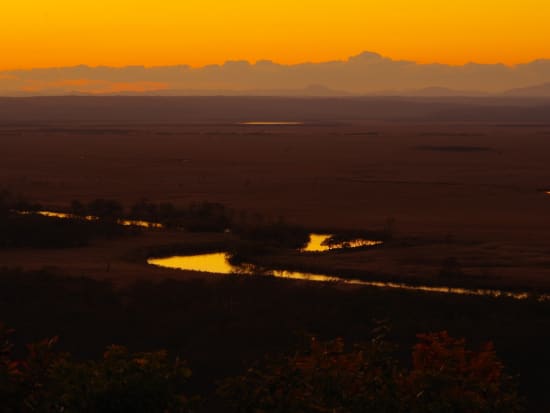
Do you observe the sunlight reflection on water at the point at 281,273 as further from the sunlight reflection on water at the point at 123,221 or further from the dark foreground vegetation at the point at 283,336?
the sunlight reflection on water at the point at 123,221

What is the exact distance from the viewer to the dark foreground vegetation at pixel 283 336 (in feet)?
44.0

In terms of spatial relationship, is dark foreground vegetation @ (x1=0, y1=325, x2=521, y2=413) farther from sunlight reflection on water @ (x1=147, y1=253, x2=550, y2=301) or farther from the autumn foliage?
sunlight reflection on water @ (x1=147, y1=253, x2=550, y2=301)

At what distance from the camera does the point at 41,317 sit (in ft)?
98.3

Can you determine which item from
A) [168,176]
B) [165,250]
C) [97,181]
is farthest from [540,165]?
[165,250]

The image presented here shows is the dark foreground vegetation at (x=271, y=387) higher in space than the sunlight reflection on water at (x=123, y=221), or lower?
higher

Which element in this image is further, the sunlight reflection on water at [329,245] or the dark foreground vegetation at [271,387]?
the sunlight reflection on water at [329,245]

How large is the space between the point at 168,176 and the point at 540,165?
29246 mm

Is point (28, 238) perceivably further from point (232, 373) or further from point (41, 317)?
point (232, 373)

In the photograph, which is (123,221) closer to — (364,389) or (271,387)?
(271,387)

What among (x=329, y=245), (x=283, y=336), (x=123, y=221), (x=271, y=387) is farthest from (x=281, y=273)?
(x=271, y=387)

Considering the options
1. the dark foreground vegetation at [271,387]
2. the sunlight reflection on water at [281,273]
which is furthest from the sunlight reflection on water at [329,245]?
the dark foreground vegetation at [271,387]

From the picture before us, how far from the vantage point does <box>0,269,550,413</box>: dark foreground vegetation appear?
1341 cm

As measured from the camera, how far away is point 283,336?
28.0 metres

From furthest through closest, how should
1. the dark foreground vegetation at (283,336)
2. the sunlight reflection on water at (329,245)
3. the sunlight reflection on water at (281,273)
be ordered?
the sunlight reflection on water at (329,245) < the sunlight reflection on water at (281,273) < the dark foreground vegetation at (283,336)
